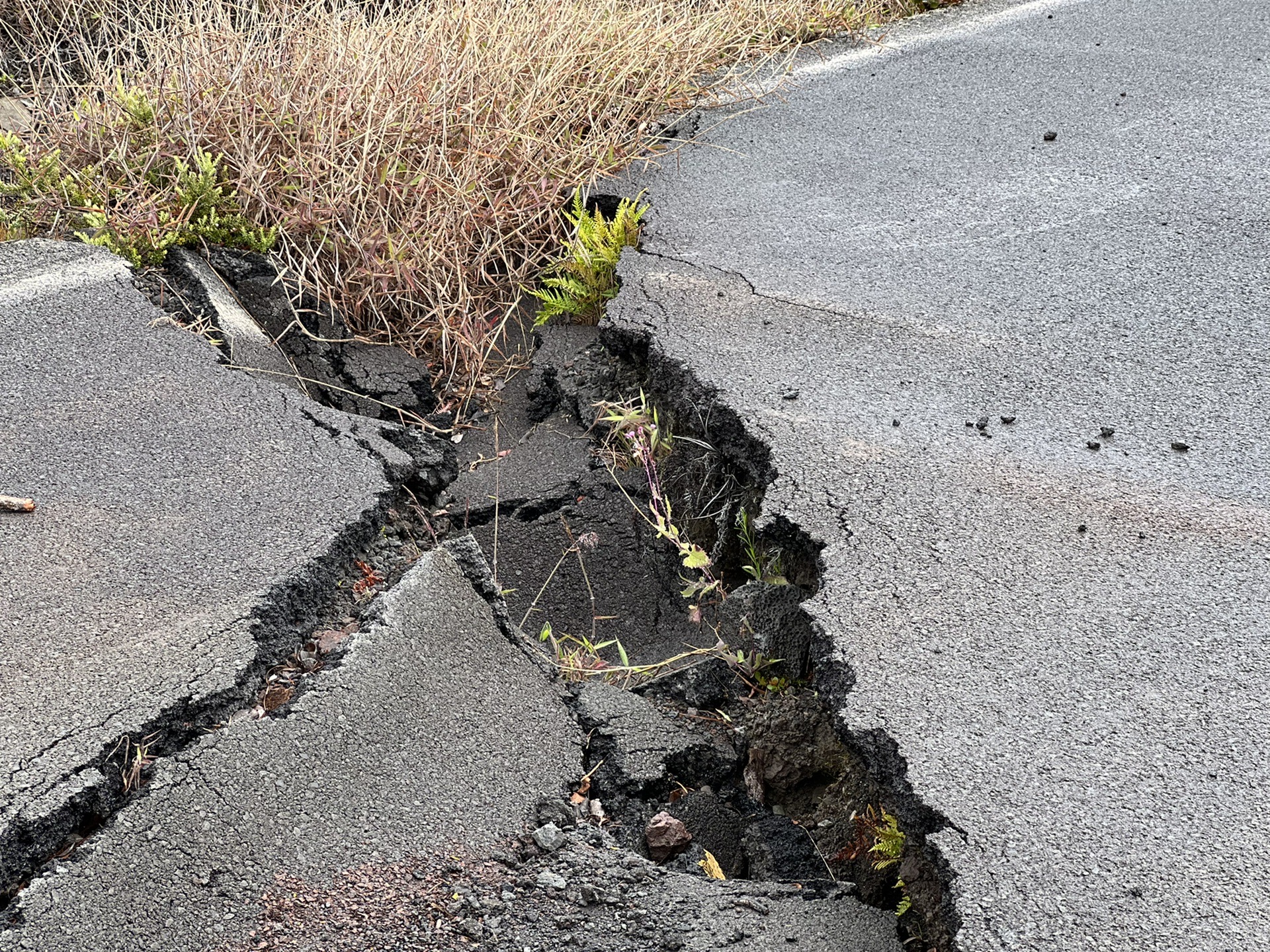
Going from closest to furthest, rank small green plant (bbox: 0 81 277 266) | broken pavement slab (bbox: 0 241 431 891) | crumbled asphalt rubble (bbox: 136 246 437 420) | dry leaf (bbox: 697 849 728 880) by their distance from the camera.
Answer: broken pavement slab (bbox: 0 241 431 891) < dry leaf (bbox: 697 849 728 880) < crumbled asphalt rubble (bbox: 136 246 437 420) < small green plant (bbox: 0 81 277 266)

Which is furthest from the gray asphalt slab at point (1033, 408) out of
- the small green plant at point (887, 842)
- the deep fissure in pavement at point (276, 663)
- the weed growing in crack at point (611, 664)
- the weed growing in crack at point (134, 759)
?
the weed growing in crack at point (134, 759)

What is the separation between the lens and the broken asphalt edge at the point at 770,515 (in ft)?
6.56

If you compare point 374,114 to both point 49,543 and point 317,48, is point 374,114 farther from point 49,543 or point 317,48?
point 49,543

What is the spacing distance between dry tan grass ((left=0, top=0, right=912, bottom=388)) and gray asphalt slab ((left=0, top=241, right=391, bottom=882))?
69 centimetres

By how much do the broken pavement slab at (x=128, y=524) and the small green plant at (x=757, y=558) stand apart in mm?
909

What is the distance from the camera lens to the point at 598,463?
351 centimetres

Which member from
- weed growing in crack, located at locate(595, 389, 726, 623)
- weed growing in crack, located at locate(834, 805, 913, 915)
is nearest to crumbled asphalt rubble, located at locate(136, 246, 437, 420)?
weed growing in crack, located at locate(595, 389, 726, 623)

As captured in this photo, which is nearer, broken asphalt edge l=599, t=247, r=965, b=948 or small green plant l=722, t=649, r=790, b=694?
broken asphalt edge l=599, t=247, r=965, b=948

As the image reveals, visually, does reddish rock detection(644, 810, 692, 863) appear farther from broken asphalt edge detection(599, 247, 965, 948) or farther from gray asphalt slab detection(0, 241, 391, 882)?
gray asphalt slab detection(0, 241, 391, 882)

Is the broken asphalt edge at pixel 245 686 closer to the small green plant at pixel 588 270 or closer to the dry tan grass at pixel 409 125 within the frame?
the dry tan grass at pixel 409 125

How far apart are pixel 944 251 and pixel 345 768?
2.75 m

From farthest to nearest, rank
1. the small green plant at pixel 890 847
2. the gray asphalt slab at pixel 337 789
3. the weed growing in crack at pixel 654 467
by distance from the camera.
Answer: the weed growing in crack at pixel 654 467, the small green plant at pixel 890 847, the gray asphalt slab at pixel 337 789

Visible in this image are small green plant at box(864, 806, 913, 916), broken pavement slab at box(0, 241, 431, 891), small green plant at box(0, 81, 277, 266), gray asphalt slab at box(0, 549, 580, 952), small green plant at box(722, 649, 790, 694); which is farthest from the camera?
small green plant at box(0, 81, 277, 266)

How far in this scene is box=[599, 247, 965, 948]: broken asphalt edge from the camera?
2.00 metres
